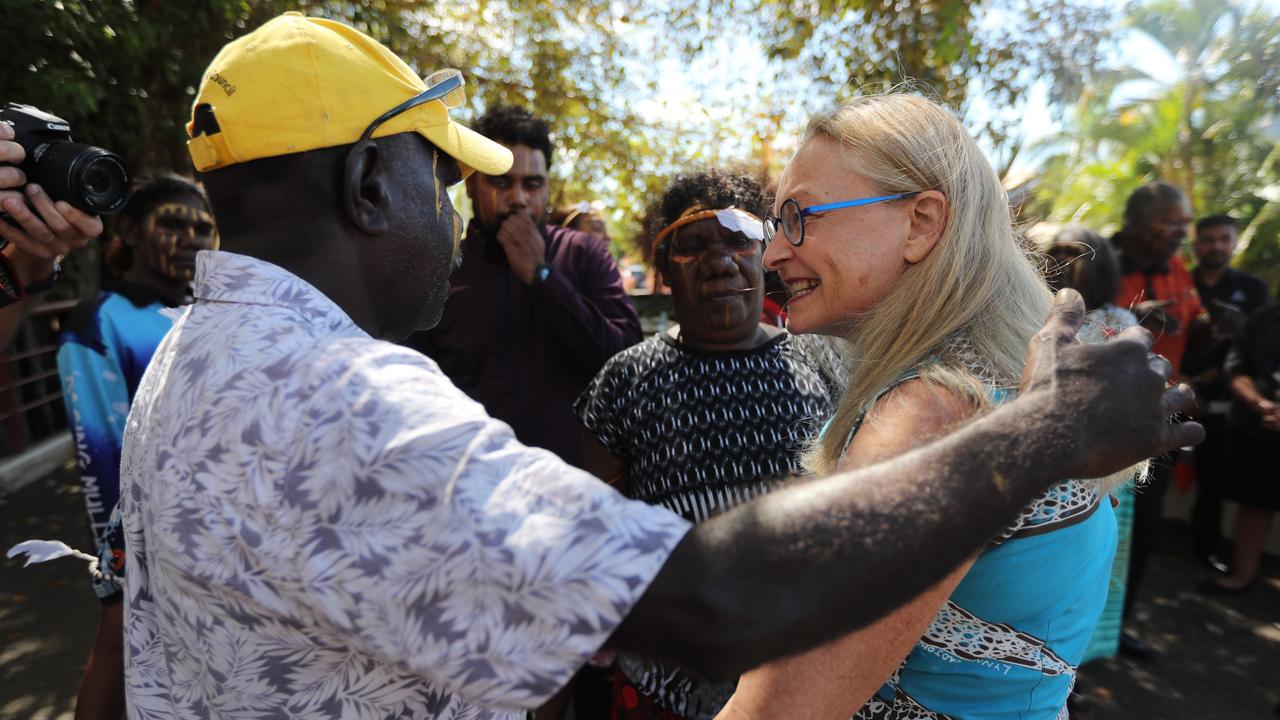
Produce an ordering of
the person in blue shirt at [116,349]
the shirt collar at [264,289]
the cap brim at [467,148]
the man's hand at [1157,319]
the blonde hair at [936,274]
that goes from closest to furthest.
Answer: the shirt collar at [264,289], the cap brim at [467,148], the blonde hair at [936,274], the person in blue shirt at [116,349], the man's hand at [1157,319]

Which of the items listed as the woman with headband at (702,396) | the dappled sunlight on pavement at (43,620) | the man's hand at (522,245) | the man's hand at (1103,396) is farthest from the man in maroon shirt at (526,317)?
the man's hand at (1103,396)

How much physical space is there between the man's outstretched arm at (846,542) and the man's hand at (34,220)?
59.0 inches

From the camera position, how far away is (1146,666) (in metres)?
4.62

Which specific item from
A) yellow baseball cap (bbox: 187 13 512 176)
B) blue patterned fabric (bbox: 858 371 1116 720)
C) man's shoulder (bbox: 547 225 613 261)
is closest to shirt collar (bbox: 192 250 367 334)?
yellow baseball cap (bbox: 187 13 512 176)

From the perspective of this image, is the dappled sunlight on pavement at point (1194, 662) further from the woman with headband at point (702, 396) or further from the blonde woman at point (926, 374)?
the blonde woman at point (926, 374)

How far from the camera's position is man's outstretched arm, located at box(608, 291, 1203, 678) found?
811 millimetres

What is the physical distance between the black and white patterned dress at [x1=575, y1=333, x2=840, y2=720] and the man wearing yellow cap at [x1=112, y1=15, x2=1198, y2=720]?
1.41 metres

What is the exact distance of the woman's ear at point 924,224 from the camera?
1.58 m

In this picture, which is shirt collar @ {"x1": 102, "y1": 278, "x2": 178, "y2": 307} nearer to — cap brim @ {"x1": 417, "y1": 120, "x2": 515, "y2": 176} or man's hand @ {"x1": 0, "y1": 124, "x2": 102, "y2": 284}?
man's hand @ {"x1": 0, "y1": 124, "x2": 102, "y2": 284}

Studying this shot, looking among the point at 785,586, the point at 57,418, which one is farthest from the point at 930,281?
the point at 57,418

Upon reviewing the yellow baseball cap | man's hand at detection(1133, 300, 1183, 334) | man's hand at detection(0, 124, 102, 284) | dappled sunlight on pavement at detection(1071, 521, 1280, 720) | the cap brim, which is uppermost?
the yellow baseball cap

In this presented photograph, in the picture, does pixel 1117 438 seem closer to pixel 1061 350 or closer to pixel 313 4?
pixel 1061 350

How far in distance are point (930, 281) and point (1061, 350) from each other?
56cm

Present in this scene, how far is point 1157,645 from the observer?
485 centimetres
